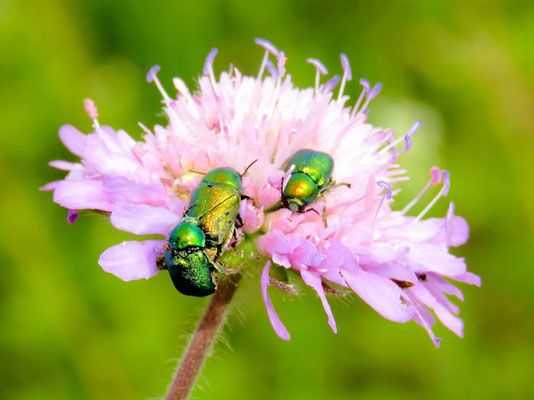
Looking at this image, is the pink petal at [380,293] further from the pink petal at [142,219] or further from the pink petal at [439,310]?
the pink petal at [142,219]

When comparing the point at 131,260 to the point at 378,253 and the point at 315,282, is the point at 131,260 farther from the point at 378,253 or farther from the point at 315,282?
the point at 378,253

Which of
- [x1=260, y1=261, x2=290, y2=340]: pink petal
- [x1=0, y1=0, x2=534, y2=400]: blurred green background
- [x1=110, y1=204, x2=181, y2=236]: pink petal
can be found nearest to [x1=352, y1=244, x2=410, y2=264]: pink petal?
[x1=260, y1=261, x2=290, y2=340]: pink petal

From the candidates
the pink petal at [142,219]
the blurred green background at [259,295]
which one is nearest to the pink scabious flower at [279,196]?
the pink petal at [142,219]

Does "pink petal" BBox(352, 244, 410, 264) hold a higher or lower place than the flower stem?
higher

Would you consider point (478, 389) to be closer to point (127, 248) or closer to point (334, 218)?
point (334, 218)

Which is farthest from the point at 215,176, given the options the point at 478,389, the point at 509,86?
the point at 509,86

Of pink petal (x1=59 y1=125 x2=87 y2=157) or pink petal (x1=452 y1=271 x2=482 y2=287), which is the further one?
pink petal (x1=59 y1=125 x2=87 y2=157)

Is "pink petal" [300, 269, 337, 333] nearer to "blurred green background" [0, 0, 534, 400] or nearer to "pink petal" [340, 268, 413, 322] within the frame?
"pink petal" [340, 268, 413, 322]
